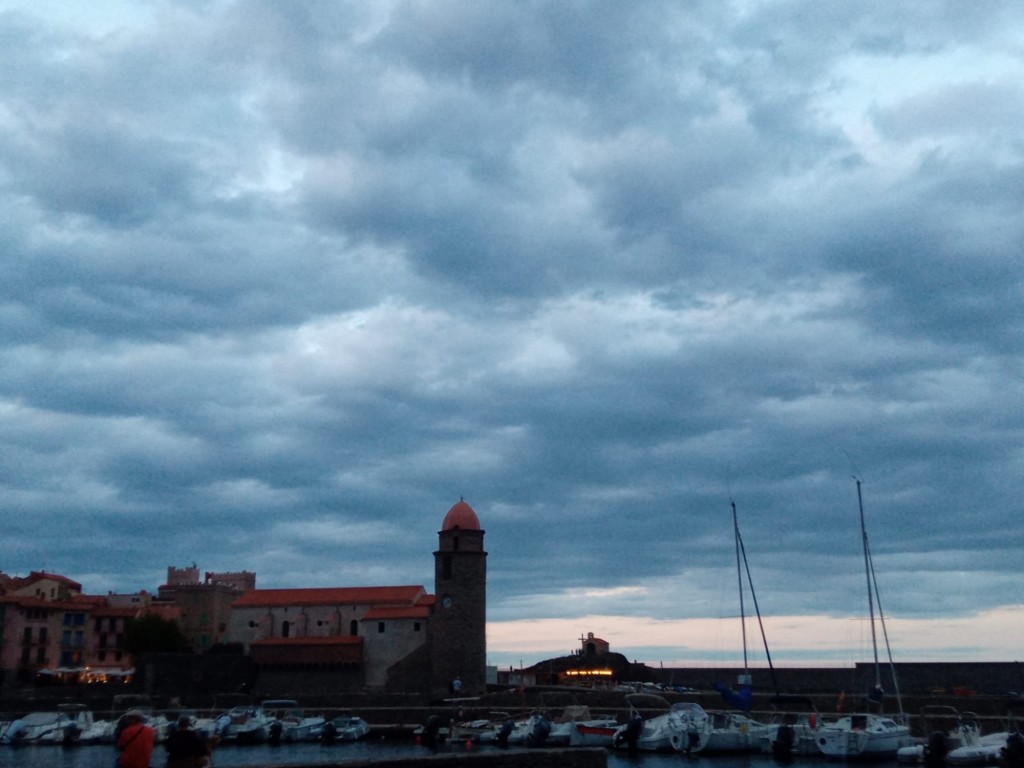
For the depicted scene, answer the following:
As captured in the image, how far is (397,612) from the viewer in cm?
6419

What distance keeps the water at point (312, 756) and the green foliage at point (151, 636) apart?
21.4 m

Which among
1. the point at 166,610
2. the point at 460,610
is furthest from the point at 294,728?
the point at 166,610

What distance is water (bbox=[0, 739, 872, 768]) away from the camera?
35000 mm

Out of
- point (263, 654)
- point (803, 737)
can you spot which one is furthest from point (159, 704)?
point (803, 737)

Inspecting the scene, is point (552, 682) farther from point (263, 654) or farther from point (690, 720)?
point (690, 720)

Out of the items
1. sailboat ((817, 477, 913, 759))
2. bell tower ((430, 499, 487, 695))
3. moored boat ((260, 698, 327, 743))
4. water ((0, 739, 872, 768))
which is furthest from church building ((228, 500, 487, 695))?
sailboat ((817, 477, 913, 759))

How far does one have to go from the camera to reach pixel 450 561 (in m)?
59.5

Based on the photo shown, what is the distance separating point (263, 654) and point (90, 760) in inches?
987

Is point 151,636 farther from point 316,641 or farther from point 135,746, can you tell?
point 135,746

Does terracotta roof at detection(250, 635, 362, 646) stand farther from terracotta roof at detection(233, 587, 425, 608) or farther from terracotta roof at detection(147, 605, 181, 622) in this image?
terracotta roof at detection(147, 605, 181, 622)

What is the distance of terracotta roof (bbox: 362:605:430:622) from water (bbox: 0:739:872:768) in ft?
50.1

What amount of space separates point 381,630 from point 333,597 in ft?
22.8

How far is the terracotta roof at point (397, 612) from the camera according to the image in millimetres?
63562

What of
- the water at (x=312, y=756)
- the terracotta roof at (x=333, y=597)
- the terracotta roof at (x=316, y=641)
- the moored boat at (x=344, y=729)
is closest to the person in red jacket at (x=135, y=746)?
the water at (x=312, y=756)
